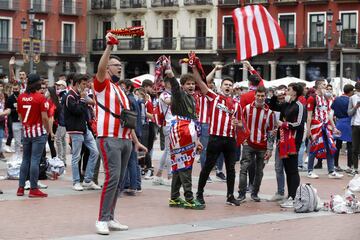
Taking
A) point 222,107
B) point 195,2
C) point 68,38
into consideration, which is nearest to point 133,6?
point 195,2

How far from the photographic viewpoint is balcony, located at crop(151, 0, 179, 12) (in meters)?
62.3

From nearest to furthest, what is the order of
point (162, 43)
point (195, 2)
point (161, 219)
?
point (161, 219), point (195, 2), point (162, 43)

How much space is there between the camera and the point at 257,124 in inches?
494

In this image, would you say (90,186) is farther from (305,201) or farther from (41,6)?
(41,6)

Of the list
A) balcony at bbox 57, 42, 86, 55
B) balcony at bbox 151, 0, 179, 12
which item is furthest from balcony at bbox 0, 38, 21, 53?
balcony at bbox 151, 0, 179, 12

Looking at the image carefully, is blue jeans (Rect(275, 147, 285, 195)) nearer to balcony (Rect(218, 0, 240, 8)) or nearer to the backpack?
the backpack

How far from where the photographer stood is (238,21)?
13258mm

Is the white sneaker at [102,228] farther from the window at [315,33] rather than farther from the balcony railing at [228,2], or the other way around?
the balcony railing at [228,2]

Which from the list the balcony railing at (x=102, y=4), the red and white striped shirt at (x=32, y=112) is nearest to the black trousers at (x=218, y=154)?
the red and white striped shirt at (x=32, y=112)

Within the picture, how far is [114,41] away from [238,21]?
4.19 metres

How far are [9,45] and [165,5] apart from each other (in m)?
12.1

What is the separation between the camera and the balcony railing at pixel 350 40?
5288 centimetres

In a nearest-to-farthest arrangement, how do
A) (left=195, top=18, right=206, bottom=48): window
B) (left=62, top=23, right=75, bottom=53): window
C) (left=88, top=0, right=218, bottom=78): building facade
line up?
(left=88, top=0, right=218, bottom=78): building facade
(left=195, top=18, right=206, bottom=48): window
(left=62, top=23, right=75, bottom=53): window

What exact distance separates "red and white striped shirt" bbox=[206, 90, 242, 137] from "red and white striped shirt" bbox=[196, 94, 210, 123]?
0.72 feet
